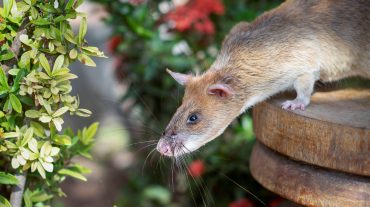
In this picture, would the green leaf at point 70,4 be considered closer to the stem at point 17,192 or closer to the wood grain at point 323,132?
the stem at point 17,192

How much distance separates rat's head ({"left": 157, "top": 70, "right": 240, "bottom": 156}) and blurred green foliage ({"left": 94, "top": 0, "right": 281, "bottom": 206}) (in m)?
1.58

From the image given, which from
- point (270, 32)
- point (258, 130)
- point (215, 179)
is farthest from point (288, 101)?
point (215, 179)

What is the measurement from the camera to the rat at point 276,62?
2.82 metres

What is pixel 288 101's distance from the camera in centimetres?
267

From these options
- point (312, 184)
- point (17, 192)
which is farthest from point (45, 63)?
point (312, 184)

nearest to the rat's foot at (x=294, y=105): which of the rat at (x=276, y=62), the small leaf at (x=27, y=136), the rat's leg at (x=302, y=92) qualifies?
the rat's leg at (x=302, y=92)

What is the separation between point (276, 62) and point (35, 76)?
108cm

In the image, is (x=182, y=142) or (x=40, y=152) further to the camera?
(x=182, y=142)

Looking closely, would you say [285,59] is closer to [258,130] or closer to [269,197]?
[258,130]

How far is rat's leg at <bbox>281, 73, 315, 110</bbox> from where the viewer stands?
2590mm

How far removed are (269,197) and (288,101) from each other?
2.15 m

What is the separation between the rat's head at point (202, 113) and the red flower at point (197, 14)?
68.4 inches

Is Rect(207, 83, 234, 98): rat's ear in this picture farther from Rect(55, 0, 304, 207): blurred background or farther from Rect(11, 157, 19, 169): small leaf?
Rect(55, 0, 304, 207): blurred background

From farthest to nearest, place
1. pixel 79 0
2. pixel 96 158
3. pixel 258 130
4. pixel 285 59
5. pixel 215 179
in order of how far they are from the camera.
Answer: pixel 96 158 < pixel 215 179 < pixel 285 59 < pixel 258 130 < pixel 79 0
